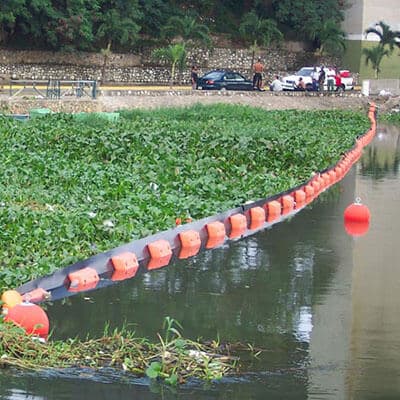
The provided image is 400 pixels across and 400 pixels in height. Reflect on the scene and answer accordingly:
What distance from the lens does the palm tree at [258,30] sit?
187ft

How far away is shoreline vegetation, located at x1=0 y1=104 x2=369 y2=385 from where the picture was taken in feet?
31.8

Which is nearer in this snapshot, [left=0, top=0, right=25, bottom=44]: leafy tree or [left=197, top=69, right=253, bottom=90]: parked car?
[left=0, top=0, right=25, bottom=44]: leafy tree

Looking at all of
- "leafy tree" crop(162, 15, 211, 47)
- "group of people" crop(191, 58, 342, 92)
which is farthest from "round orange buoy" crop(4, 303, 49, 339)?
"leafy tree" crop(162, 15, 211, 47)

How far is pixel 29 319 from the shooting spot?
33.0 feet

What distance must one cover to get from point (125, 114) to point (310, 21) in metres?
25.5

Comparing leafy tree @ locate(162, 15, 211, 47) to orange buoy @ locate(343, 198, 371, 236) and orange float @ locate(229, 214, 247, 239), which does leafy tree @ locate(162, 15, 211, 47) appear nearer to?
orange buoy @ locate(343, 198, 371, 236)

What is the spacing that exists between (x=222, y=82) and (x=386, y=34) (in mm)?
13448

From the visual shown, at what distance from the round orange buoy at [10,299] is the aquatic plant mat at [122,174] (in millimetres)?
605

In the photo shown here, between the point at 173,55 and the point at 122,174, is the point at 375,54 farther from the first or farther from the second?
the point at 122,174

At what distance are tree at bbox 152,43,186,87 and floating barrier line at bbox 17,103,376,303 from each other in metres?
30.5

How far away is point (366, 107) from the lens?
52031mm

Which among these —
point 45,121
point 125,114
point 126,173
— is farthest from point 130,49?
point 126,173

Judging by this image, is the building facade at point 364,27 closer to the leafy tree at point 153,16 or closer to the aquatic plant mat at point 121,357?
the leafy tree at point 153,16

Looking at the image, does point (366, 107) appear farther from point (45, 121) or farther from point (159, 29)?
point (45, 121)
